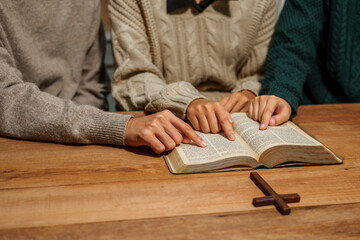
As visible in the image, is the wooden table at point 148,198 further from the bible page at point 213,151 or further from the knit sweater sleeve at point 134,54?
the knit sweater sleeve at point 134,54

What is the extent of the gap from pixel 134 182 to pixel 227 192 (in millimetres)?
199

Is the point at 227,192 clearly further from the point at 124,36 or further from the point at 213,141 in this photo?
the point at 124,36

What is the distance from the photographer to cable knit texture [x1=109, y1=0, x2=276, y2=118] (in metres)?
1.31

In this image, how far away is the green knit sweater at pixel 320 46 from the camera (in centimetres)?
136

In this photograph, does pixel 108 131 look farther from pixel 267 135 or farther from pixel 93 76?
pixel 93 76

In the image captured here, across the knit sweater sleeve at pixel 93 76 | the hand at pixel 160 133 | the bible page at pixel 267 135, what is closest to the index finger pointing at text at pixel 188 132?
the hand at pixel 160 133

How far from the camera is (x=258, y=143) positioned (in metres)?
0.91

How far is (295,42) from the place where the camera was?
4.53 feet

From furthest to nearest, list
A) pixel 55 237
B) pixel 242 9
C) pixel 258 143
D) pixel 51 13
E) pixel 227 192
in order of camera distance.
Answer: pixel 242 9, pixel 51 13, pixel 258 143, pixel 227 192, pixel 55 237

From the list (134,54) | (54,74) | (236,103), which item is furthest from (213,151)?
(54,74)

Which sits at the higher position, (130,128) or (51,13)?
(51,13)

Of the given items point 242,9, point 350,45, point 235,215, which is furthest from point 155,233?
point 350,45

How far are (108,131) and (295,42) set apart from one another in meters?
0.83

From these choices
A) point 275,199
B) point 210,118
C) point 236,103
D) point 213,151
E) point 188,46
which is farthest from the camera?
point 188,46
